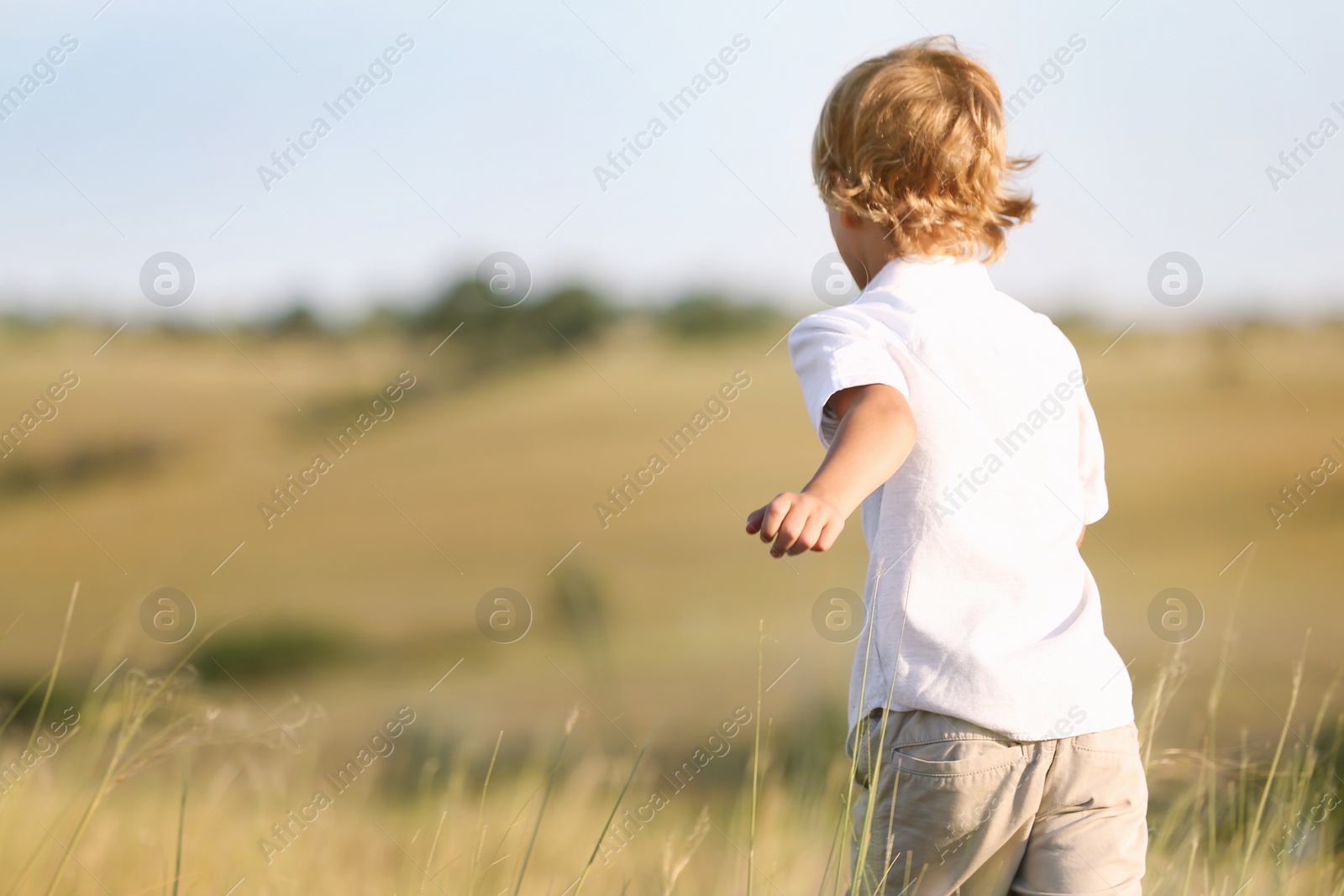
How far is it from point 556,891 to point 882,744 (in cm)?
55

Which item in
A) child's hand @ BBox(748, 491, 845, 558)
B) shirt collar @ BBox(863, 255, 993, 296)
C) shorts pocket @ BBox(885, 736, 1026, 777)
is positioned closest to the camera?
child's hand @ BBox(748, 491, 845, 558)

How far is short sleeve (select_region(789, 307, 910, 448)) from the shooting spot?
976 mm

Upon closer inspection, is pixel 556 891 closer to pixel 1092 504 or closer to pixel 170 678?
pixel 170 678

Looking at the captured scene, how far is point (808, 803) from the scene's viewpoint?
1945mm

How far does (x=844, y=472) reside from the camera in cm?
90

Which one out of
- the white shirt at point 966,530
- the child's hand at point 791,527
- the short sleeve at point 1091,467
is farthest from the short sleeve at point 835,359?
the short sleeve at point 1091,467

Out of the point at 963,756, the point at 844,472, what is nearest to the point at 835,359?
the point at 844,472

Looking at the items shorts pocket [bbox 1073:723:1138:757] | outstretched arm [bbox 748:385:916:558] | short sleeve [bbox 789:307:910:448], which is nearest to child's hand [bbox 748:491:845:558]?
outstretched arm [bbox 748:385:916:558]

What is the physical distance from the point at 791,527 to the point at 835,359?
0.22 m

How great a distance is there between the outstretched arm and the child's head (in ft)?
0.85

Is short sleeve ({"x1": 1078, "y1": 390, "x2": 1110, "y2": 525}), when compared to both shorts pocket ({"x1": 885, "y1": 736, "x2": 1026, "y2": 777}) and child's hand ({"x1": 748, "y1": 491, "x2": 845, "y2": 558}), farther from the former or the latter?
child's hand ({"x1": 748, "y1": 491, "x2": 845, "y2": 558})

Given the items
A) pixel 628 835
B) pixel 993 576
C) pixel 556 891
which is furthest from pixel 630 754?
pixel 993 576

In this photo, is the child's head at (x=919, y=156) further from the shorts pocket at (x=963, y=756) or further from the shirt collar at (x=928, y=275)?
the shorts pocket at (x=963, y=756)

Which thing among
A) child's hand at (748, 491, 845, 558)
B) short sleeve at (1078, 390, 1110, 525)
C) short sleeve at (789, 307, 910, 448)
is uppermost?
short sleeve at (1078, 390, 1110, 525)
